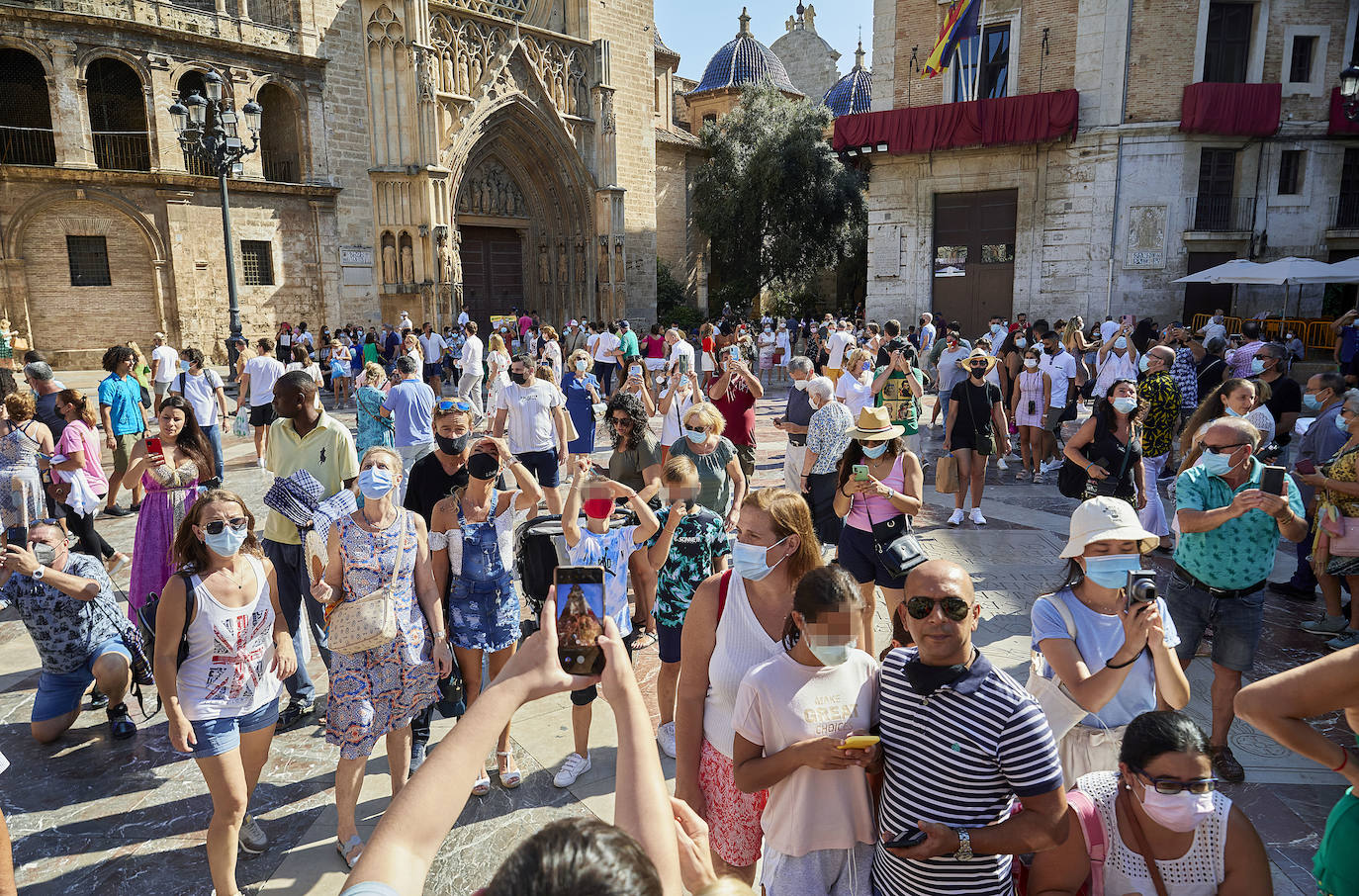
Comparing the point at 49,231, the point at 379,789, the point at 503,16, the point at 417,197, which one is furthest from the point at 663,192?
the point at 379,789

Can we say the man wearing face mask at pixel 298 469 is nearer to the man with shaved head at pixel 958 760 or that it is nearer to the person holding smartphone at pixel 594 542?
the person holding smartphone at pixel 594 542

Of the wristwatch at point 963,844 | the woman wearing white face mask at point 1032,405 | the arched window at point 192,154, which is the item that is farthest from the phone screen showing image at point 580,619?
the arched window at point 192,154

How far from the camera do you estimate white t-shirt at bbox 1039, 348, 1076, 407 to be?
427 inches

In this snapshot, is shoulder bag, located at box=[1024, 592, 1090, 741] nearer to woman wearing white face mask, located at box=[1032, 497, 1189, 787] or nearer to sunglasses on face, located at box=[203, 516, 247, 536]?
woman wearing white face mask, located at box=[1032, 497, 1189, 787]

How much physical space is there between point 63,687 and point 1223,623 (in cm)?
628

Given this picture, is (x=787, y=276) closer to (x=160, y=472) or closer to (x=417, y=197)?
(x=417, y=197)

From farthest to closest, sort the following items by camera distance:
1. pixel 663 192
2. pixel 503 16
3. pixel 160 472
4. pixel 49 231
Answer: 1. pixel 663 192
2. pixel 503 16
3. pixel 49 231
4. pixel 160 472

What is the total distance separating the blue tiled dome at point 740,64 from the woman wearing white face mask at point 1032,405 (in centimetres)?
3362

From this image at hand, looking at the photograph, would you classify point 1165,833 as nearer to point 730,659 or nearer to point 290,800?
point 730,659

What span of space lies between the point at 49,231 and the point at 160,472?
→ 63.1 ft

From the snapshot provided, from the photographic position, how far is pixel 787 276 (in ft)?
111

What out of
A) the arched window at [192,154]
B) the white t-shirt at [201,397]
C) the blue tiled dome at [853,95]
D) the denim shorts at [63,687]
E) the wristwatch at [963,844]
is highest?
the blue tiled dome at [853,95]

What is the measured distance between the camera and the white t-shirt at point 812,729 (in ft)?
7.43

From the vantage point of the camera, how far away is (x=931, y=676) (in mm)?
2127
